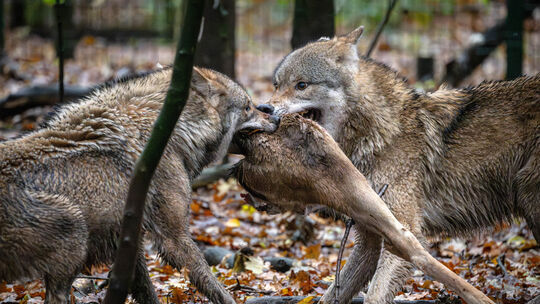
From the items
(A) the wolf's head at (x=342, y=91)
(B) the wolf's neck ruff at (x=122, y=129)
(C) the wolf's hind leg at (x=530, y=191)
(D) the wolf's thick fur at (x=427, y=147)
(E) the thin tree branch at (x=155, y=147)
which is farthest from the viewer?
(A) the wolf's head at (x=342, y=91)

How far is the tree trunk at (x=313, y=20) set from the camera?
8.06 m

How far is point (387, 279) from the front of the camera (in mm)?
4668

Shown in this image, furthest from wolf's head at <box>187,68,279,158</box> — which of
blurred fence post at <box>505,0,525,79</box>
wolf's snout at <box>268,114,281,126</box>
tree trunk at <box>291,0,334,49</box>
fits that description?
blurred fence post at <box>505,0,525,79</box>

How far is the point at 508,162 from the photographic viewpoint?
506 cm

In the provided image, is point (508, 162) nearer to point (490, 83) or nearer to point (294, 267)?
point (490, 83)

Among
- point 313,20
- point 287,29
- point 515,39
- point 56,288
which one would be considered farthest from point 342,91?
point 287,29

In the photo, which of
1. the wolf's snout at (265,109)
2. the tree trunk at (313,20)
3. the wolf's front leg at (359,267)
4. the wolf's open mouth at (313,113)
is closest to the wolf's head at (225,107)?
the wolf's snout at (265,109)

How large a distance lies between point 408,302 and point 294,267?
1.67 m

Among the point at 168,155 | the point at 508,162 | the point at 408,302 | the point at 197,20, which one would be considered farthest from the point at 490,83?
the point at 197,20

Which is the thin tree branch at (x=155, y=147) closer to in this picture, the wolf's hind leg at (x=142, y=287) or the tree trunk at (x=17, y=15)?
the wolf's hind leg at (x=142, y=287)

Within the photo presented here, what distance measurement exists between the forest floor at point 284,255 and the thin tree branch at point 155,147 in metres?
0.97

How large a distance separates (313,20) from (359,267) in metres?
4.14

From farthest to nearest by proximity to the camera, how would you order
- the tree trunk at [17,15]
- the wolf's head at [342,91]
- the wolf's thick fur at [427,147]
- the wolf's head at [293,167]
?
1. the tree trunk at [17,15]
2. the wolf's head at [342,91]
3. the wolf's thick fur at [427,147]
4. the wolf's head at [293,167]

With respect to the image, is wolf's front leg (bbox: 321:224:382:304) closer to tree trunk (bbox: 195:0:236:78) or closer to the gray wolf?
the gray wolf
